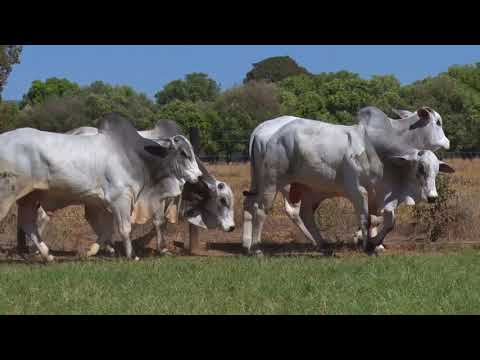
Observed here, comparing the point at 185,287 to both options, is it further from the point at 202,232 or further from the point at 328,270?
the point at 202,232

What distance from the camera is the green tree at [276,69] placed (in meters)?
81.3

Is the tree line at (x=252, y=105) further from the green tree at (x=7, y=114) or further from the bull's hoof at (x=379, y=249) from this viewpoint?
the bull's hoof at (x=379, y=249)

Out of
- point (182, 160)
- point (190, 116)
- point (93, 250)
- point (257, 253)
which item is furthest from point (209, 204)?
point (190, 116)

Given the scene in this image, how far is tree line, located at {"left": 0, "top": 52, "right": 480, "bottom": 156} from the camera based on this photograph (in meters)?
36.2

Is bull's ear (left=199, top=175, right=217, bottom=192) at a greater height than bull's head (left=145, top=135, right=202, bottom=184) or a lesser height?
lesser

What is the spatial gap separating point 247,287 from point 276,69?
75.4 meters

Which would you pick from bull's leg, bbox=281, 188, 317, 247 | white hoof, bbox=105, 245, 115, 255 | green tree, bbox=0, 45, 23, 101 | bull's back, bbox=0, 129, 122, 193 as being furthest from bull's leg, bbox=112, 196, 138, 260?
green tree, bbox=0, 45, 23, 101

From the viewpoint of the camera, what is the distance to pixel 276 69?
82500 mm

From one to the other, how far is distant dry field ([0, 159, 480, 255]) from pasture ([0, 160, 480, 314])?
25mm

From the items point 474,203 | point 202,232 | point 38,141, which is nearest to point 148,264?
point 38,141

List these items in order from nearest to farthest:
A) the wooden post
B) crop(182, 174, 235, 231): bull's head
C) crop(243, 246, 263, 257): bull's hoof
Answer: crop(243, 246, 263, 257): bull's hoof → crop(182, 174, 235, 231): bull's head → the wooden post

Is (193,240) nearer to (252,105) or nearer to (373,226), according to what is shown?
(373,226)

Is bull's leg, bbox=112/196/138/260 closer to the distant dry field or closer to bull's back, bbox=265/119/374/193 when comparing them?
the distant dry field
